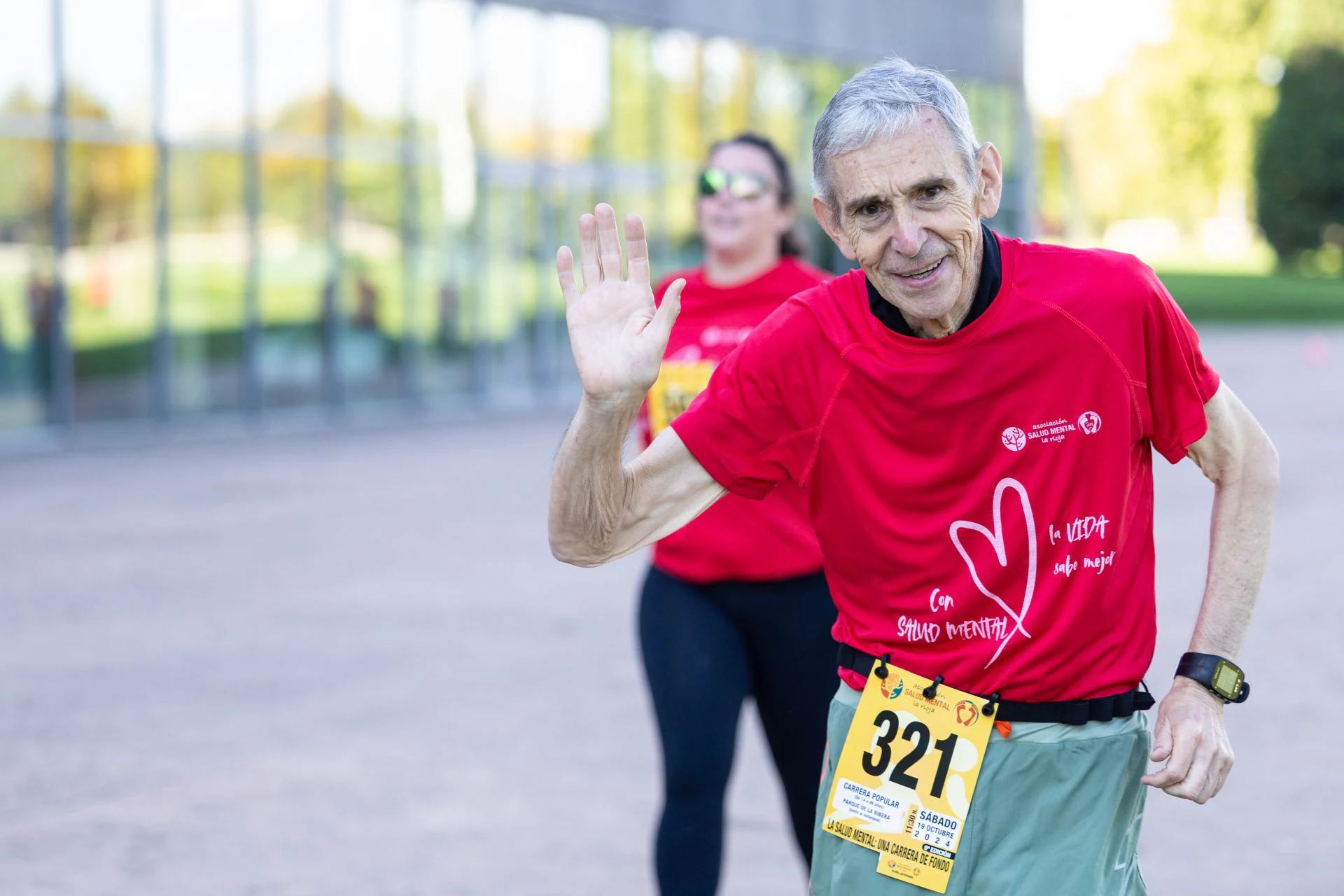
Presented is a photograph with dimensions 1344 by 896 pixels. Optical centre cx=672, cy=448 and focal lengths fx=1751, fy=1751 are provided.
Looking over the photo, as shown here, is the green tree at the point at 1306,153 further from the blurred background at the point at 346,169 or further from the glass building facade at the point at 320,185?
the glass building facade at the point at 320,185

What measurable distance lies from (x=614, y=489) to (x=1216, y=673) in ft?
3.01

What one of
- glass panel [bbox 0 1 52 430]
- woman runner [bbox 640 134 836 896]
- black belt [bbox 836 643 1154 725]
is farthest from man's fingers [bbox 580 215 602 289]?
glass panel [bbox 0 1 52 430]

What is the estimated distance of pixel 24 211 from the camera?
1611 centimetres

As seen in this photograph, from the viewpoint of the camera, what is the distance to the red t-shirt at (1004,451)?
7.99ft

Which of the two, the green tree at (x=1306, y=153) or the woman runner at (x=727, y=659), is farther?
the green tree at (x=1306, y=153)

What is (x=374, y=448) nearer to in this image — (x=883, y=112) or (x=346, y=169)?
(x=346, y=169)

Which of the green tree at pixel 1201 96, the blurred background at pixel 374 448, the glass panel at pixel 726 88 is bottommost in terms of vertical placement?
the blurred background at pixel 374 448

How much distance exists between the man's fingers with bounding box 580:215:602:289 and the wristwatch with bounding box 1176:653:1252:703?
102 cm

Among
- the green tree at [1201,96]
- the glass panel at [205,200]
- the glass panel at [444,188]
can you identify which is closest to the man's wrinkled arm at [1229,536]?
the glass panel at [205,200]

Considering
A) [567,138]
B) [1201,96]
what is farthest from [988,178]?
[1201,96]

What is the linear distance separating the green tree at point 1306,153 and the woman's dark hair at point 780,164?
2360 inches

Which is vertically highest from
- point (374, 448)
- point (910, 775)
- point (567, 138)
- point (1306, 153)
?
point (1306, 153)

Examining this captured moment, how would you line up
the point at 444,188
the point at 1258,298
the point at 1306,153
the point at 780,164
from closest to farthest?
the point at 780,164
the point at 444,188
the point at 1258,298
the point at 1306,153

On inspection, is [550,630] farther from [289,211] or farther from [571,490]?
[289,211]
